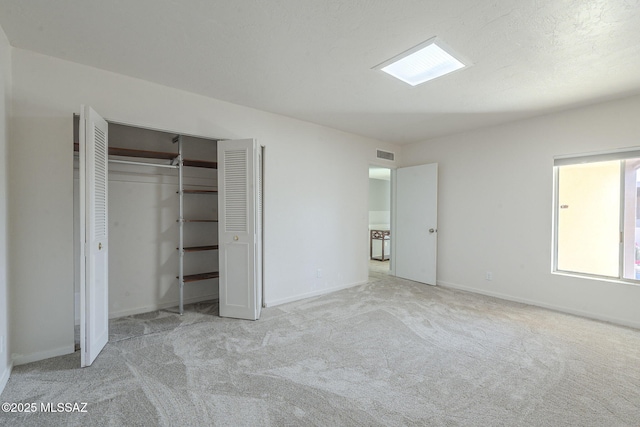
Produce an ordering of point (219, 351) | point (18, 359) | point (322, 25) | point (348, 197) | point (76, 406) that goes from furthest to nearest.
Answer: point (348, 197)
point (219, 351)
point (18, 359)
point (322, 25)
point (76, 406)

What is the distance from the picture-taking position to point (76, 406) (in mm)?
1819

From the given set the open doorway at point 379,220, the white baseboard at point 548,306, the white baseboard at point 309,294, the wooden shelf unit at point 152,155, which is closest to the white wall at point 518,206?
the white baseboard at point 548,306

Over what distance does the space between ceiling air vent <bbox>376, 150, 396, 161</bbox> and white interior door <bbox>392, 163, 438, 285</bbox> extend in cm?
29

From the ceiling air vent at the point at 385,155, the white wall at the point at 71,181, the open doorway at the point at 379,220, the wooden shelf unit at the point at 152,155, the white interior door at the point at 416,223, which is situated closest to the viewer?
the white wall at the point at 71,181

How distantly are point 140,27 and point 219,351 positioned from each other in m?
2.66

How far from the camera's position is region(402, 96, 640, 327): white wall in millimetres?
3315

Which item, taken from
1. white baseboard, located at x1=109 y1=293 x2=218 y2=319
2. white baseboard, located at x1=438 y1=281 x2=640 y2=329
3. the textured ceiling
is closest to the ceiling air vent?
the textured ceiling

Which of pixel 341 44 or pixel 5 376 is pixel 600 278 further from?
pixel 5 376

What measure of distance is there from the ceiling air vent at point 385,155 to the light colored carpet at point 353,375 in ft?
9.79

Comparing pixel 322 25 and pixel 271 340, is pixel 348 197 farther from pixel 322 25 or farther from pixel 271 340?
pixel 322 25

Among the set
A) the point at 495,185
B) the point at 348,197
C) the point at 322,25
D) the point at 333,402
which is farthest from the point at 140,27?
the point at 495,185

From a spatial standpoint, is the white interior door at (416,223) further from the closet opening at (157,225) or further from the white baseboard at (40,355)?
the white baseboard at (40,355)

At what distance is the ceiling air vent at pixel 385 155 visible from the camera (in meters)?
5.21

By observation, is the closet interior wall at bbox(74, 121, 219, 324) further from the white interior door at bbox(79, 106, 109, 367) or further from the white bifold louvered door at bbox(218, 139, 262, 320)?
the white interior door at bbox(79, 106, 109, 367)
